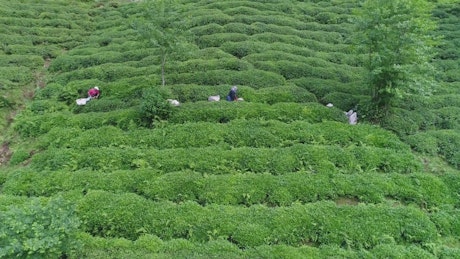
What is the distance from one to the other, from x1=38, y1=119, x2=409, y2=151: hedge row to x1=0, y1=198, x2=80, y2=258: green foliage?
19.0 ft

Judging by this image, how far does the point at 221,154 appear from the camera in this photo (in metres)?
14.3

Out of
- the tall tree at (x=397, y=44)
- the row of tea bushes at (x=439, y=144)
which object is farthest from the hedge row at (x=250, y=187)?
the tall tree at (x=397, y=44)

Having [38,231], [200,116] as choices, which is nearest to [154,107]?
[200,116]

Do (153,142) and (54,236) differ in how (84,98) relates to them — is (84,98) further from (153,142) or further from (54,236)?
(54,236)

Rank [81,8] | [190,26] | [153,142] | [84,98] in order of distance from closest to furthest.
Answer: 1. [153,142]
2. [84,98]
3. [190,26]
4. [81,8]

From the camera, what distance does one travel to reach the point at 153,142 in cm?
1527

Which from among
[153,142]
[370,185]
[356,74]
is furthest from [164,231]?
[356,74]

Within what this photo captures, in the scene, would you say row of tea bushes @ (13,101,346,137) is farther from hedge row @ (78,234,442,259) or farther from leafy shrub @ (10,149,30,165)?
hedge row @ (78,234,442,259)

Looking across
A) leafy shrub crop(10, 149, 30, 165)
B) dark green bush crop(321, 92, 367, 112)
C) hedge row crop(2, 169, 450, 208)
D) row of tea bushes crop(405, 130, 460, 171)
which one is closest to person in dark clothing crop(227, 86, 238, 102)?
dark green bush crop(321, 92, 367, 112)

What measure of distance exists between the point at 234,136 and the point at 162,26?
620 cm

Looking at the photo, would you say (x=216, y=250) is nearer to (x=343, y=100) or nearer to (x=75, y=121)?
(x=75, y=121)

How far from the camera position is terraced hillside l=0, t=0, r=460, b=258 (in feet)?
37.0

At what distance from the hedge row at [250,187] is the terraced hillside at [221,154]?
5 cm

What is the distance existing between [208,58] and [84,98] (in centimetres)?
720
